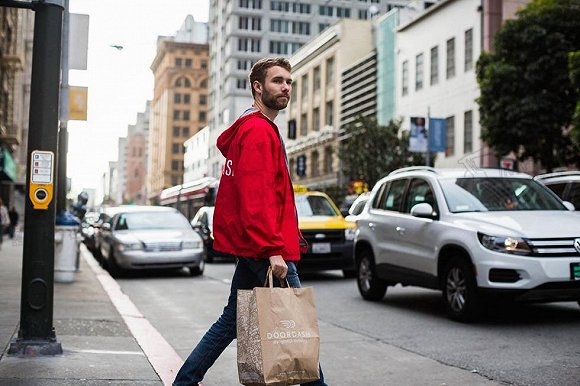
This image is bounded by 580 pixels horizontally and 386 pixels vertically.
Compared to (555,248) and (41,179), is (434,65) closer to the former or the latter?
(555,248)

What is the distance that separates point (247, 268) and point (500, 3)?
120 ft

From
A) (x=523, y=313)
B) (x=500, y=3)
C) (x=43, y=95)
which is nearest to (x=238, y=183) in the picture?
(x=43, y=95)

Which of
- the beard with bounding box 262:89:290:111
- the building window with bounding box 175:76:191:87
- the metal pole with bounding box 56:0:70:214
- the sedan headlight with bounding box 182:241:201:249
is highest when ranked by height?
the building window with bounding box 175:76:191:87

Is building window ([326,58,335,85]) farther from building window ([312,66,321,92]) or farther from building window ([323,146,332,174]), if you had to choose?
building window ([323,146,332,174])

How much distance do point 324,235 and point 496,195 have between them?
5.87 m

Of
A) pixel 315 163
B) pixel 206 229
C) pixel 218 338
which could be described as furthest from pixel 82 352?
pixel 315 163

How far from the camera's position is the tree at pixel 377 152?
3941 centimetres

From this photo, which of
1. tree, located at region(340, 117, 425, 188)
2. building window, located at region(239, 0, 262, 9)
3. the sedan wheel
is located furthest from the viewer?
building window, located at region(239, 0, 262, 9)

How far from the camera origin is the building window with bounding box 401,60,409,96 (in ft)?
153

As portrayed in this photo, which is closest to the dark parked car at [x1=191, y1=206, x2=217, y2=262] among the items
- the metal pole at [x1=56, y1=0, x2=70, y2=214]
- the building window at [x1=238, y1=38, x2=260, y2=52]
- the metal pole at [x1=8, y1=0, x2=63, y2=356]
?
the metal pole at [x1=56, y1=0, x2=70, y2=214]

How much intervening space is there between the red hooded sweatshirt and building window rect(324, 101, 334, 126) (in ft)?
182

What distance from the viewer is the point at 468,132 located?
39.2 metres

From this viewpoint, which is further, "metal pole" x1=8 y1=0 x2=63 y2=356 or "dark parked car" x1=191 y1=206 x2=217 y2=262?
"dark parked car" x1=191 y1=206 x2=217 y2=262

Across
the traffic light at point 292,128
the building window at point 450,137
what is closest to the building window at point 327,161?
the traffic light at point 292,128
